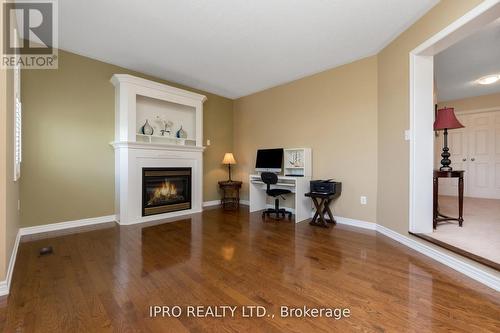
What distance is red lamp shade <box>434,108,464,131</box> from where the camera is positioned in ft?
8.87

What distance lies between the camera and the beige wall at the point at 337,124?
133 inches

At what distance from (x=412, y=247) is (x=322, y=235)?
3.31 ft

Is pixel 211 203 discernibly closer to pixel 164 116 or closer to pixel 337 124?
pixel 164 116

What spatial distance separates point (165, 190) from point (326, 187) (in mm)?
2877

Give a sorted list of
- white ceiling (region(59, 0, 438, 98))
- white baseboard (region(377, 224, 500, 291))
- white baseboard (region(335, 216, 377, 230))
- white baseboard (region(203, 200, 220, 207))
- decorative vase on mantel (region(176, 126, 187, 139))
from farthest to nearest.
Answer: white baseboard (region(203, 200, 220, 207))
decorative vase on mantel (region(176, 126, 187, 139))
white baseboard (region(335, 216, 377, 230))
white ceiling (region(59, 0, 438, 98))
white baseboard (region(377, 224, 500, 291))

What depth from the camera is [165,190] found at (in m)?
4.13

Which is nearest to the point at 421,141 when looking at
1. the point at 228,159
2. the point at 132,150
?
the point at 228,159

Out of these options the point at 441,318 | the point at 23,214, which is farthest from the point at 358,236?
the point at 23,214

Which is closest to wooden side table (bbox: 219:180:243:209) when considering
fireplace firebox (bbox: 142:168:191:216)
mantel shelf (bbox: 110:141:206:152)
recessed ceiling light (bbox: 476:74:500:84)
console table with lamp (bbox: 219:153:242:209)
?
console table with lamp (bbox: 219:153:242:209)

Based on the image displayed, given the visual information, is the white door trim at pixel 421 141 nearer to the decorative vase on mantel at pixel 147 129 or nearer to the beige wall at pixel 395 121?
the beige wall at pixel 395 121

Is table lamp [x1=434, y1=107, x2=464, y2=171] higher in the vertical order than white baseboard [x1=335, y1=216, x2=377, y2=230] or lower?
higher

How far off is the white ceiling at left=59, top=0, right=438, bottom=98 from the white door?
433 cm

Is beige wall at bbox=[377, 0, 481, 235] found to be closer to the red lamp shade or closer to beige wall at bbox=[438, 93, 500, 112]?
the red lamp shade

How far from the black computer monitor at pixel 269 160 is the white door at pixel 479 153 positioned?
192 inches
